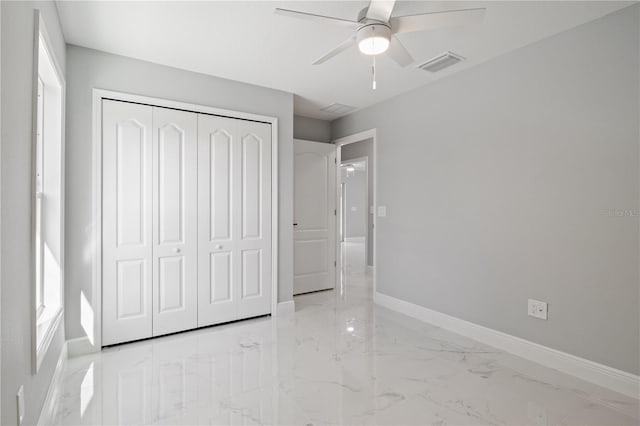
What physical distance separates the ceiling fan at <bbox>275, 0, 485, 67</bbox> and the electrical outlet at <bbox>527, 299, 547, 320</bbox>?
219 centimetres

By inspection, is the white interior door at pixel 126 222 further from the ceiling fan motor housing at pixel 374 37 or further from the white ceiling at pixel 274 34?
the ceiling fan motor housing at pixel 374 37

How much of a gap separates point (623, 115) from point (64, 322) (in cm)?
445

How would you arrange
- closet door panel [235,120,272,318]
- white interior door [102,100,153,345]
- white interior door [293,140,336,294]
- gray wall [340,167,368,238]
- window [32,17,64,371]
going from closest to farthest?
window [32,17,64,371] → white interior door [102,100,153,345] → closet door panel [235,120,272,318] → white interior door [293,140,336,294] → gray wall [340,167,368,238]

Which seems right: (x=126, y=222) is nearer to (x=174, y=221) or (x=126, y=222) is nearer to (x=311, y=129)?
(x=174, y=221)

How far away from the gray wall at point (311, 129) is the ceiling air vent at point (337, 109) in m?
0.47

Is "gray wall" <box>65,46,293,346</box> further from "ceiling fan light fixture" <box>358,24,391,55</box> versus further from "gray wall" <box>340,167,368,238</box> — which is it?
"gray wall" <box>340,167,368,238</box>

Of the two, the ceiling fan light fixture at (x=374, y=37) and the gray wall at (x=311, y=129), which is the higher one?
the gray wall at (x=311, y=129)

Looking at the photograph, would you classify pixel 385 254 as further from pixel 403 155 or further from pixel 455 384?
pixel 455 384

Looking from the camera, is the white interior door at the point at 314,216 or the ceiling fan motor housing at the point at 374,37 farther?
the white interior door at the point at 314,216

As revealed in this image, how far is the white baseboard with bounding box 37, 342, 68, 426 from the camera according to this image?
1859 millimetres

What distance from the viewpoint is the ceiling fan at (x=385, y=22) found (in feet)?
5.80

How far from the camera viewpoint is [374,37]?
1.97 meters

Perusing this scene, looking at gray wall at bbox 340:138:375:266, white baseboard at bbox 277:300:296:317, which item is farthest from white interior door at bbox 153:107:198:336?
gray wall at bbox 340:138:375:266

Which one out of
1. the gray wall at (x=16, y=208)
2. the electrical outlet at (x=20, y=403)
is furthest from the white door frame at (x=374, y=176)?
the electrical outlet at (x=20, y=403)
